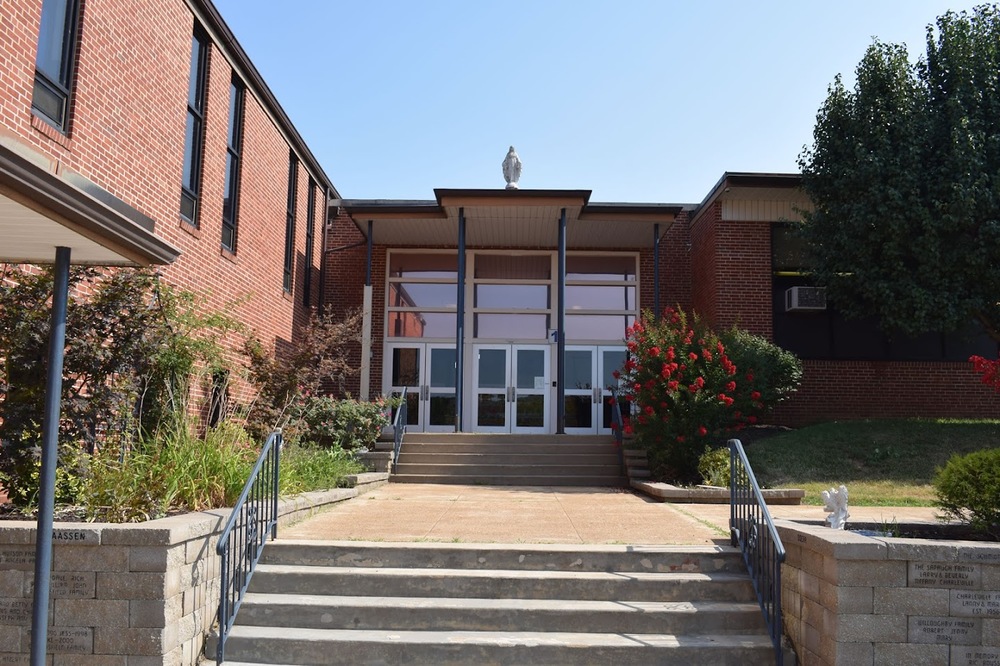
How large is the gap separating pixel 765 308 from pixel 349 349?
29.6ft

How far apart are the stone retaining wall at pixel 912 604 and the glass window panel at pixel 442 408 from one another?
43.5ft

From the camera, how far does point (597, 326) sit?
60.7 feet

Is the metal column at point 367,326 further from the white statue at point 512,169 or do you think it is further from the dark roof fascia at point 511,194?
the white statue at point 512,169

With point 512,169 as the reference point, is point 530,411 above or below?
below

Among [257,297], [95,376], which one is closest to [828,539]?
[95,376]

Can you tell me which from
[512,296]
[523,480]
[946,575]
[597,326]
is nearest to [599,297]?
[597,326]

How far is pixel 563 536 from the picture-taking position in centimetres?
731

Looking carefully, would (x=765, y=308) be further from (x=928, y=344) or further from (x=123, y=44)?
(x=123, y=44)

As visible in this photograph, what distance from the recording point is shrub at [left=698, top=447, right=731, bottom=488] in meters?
11.0

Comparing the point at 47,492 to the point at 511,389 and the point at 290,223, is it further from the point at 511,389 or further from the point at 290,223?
the point at 511,389

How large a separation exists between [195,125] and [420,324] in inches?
303

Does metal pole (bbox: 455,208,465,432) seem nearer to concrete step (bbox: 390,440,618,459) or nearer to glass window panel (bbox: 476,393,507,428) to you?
concrete step (bbox: 390,440,618,459)

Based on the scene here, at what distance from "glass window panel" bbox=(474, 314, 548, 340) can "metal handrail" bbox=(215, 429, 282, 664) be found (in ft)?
38.2

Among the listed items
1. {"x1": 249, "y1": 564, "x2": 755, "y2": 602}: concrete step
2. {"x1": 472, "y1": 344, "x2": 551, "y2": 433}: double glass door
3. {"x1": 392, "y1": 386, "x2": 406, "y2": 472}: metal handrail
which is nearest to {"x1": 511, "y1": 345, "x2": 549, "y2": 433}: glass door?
{"x1": 472, "y1": 344, "x2": 551, "y2": 433}: double glass door
